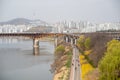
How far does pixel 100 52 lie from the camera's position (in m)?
8.21

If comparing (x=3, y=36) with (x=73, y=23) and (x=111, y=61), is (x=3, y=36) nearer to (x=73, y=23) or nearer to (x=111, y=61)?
(x=111, y=61)

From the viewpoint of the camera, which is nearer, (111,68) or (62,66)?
(111,68)

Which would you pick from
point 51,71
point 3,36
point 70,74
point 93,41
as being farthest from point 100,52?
point 3,36

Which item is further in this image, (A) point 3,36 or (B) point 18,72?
(A) point 3,36

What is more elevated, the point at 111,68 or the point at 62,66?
the point at 111,68

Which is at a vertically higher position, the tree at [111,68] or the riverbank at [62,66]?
the tree at [111,68]

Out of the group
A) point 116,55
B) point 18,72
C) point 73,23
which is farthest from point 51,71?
point 73,23

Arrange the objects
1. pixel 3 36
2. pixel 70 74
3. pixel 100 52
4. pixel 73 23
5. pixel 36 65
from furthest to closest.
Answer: pixel 73 23
pixel 3 36
pixel 36 65
pixel 100 52
pixel 70 74

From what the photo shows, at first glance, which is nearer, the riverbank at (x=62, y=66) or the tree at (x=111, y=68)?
the tree at (x=111, y=68)

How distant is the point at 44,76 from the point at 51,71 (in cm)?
107

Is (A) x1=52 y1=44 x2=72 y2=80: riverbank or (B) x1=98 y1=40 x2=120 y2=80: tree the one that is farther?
(A) x1=52 y1=44 x2=72 y2=80: riverbank

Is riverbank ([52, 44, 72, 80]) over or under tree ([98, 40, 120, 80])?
under

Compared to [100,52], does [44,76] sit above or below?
below

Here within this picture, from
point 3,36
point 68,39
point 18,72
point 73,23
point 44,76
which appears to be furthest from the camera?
point 73,23
